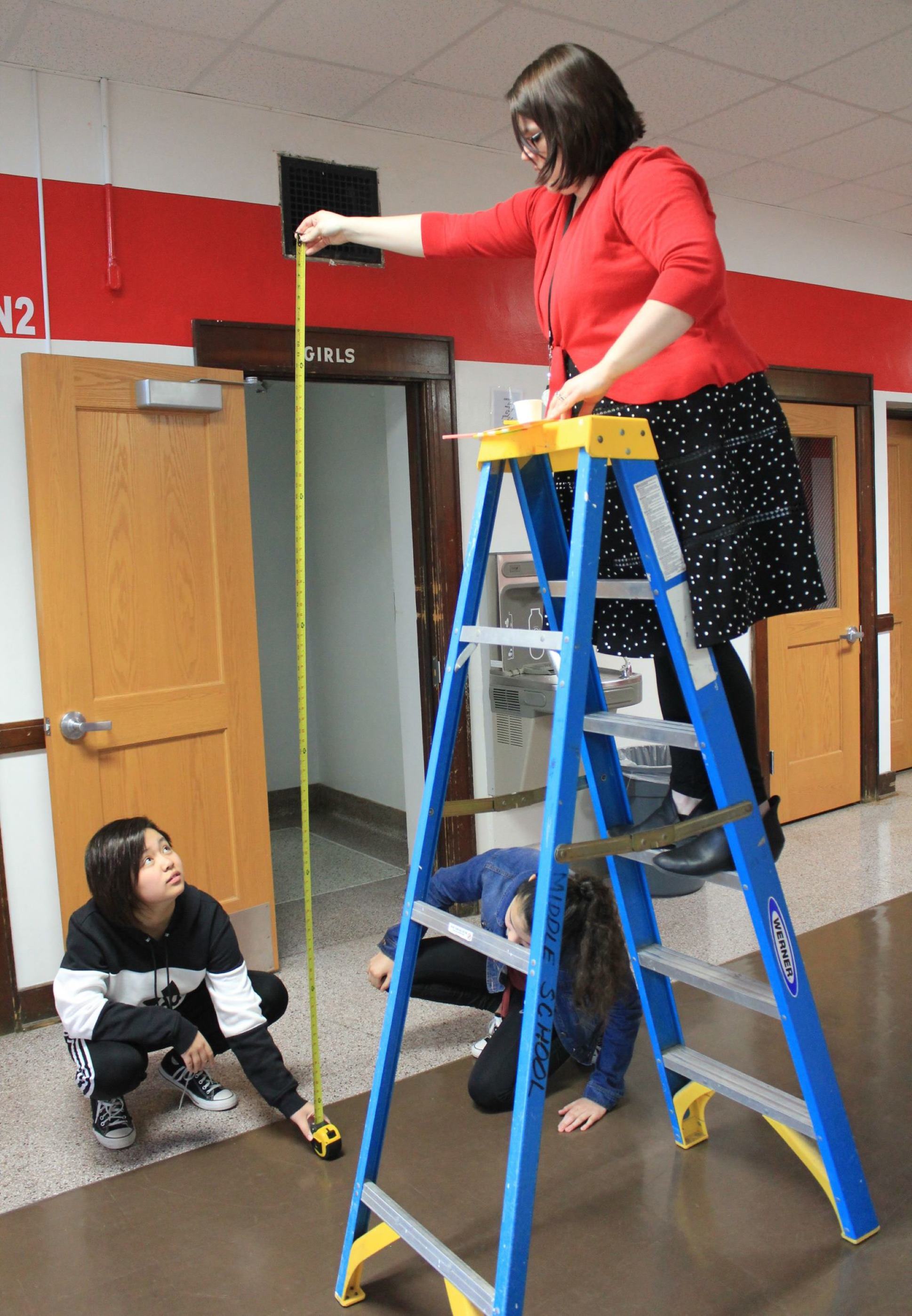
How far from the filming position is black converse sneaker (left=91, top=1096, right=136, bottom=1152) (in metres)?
2.54

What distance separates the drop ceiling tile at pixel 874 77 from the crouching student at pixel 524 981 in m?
2.78

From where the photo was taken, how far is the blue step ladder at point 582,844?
5.21ft

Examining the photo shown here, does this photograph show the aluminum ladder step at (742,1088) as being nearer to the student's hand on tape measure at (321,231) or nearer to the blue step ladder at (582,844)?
the blue step ladder at (582,844)

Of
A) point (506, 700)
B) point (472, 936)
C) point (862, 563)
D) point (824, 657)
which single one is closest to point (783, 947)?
point (472, 936)

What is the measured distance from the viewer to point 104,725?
3.20m

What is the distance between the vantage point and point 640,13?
303cm

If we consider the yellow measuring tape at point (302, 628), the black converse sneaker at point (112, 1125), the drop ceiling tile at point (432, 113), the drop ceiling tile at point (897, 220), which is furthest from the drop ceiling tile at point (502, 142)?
the black converse sneaker at point (112, 1125)

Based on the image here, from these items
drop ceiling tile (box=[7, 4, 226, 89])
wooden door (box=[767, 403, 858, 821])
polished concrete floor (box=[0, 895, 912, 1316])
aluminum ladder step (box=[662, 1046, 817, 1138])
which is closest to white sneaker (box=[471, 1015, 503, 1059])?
polished concrete floor (box=[0, 895, 912, 1316])

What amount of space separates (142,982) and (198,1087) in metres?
0.37

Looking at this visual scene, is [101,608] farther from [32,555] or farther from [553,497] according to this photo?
[553,497]

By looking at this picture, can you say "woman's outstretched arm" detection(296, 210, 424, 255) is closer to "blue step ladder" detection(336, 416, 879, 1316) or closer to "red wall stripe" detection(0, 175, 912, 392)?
"blue step ladder" detection(336, 416, 879, 1316)

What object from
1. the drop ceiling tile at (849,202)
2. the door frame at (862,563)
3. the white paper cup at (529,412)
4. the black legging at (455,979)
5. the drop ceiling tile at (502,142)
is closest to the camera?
the white paper cup at (529,412)

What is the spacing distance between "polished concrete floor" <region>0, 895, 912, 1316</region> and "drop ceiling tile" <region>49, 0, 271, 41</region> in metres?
2.94

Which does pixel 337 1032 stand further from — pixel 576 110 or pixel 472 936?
pixel 576 110
